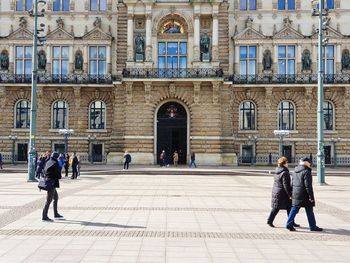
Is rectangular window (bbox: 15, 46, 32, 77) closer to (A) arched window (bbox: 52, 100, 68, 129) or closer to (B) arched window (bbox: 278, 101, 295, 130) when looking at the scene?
(A) arched window (bbox: 52, 100, 68, 129)

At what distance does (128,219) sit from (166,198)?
549 cm

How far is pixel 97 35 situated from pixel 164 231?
3790cm

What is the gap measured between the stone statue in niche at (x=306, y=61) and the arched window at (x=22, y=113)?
27532 millimetres

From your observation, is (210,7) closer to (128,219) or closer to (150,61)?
→ (150,61)

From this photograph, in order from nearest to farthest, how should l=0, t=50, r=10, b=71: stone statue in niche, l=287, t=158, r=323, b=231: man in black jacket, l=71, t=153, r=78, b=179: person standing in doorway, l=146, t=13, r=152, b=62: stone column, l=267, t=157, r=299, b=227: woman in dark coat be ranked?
l=287, t=158, r=323, b=231: man in black jacket < l=267, t=157, r=299, b=227: woman in dark coat < l=71, t=153, r=78, b=179: person standing in doorway < l=146, t=13, r=152, b=62: stone column < l=0, t=50, r=10, b=71: stone statue in niche

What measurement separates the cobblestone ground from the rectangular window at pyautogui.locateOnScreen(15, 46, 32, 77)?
3011 centimetres

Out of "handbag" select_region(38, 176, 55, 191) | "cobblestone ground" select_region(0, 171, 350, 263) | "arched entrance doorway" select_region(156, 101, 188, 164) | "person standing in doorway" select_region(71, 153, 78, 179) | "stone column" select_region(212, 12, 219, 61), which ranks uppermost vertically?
"stone column" select_region(212, 12, 219, 61)

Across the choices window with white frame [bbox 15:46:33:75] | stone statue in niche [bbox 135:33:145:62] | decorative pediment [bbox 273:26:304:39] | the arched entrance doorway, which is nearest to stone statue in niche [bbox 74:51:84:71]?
window with white frame [bbox 15:46:33:75]

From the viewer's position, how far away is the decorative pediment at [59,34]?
47.2 m

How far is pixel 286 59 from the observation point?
154 ft

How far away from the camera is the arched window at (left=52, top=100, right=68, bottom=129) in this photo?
4722cm

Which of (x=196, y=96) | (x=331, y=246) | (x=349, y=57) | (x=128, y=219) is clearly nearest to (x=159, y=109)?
(x=196, y=96)

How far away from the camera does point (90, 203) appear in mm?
17234

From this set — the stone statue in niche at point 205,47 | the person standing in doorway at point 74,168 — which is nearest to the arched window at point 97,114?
the stone statue in niche at point 205,47
